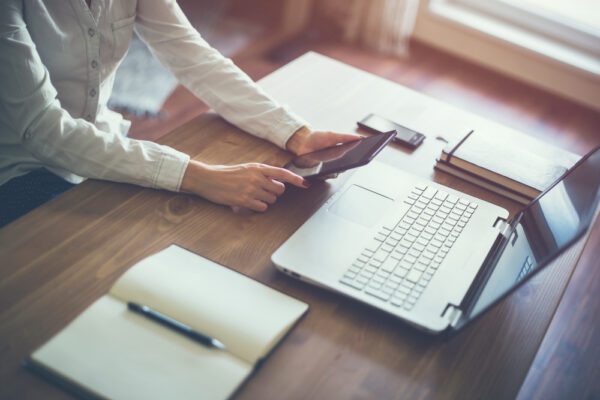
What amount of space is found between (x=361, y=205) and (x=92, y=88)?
1.96 feet

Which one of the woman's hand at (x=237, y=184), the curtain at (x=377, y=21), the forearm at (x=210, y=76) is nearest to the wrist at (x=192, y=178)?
the woman's hand at (x=237, y=184)

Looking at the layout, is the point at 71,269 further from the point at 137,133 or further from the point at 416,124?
the point at 137,133

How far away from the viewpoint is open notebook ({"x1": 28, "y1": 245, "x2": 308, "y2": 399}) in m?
0.70

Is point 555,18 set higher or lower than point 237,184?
higher

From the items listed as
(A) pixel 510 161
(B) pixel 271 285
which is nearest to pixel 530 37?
(A) pixel 510 161

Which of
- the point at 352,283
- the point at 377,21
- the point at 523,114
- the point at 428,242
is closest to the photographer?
the point at 352,283

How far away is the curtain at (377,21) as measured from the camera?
117 inches

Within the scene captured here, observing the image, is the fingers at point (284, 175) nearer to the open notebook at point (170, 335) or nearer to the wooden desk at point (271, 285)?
the wooden desk at point (271, 285)

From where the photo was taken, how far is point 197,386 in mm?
705

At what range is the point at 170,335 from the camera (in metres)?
0.76

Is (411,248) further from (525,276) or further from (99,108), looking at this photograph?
(99,108)

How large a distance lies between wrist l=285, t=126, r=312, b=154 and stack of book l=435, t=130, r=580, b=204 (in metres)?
0.27

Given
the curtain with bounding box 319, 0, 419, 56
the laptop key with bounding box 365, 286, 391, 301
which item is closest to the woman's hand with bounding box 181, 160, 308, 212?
the laptop key with bounding box 365, 286, 391, 301

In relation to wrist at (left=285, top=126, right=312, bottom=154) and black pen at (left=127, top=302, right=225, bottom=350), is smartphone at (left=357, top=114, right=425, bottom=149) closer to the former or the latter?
wrist at (left=285, top=126, right=312, bottom=154)
